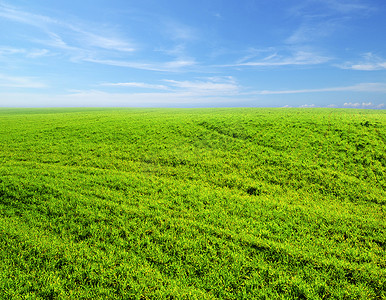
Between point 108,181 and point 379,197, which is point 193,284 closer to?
point 108,181

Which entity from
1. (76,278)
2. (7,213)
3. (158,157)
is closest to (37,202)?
(7,213)

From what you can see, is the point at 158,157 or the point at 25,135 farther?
the point at 25,135

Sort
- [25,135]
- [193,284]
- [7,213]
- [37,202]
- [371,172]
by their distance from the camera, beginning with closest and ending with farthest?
1. [193,284]
2. [7,213]
3. [37,202]
4. [371,172]
5. [25,135]

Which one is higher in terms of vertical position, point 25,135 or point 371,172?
point 25,135

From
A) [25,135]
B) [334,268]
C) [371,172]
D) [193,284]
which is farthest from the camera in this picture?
[25,135]

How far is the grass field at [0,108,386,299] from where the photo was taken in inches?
207

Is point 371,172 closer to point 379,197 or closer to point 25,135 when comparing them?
point 379,197

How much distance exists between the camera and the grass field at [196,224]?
207 inches

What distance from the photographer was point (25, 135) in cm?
2330

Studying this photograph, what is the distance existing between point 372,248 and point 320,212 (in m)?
2.12

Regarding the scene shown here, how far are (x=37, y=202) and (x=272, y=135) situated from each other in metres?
18.9

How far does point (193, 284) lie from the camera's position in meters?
5.27

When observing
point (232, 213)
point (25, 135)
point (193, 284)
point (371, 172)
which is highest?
point (25, 135)

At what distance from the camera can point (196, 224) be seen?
754 centimetres
